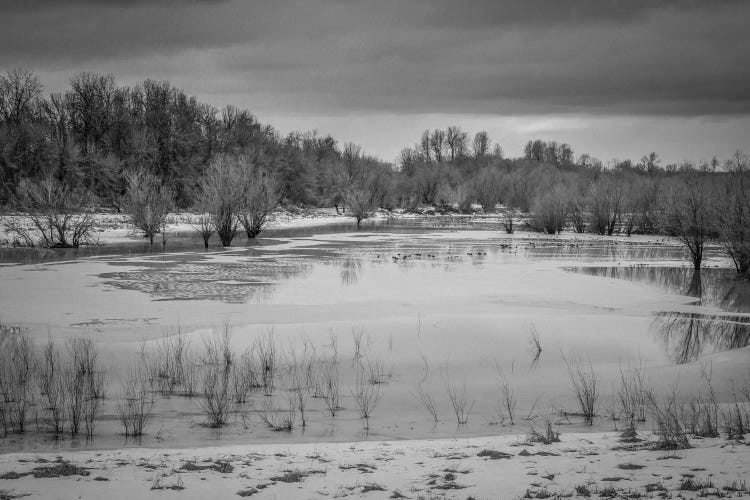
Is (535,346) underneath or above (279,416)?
above

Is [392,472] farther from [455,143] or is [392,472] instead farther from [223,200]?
[455,143]

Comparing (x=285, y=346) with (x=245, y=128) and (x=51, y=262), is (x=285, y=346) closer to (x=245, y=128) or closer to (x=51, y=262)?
(x=51, y=262)

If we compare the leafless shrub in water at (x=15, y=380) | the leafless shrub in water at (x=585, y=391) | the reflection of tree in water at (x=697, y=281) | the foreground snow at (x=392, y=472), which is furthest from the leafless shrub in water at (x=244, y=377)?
the reflection of tree in water at (x=697, y=281)

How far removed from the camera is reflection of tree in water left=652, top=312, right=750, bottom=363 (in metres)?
12.5

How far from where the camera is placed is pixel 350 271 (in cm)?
2459

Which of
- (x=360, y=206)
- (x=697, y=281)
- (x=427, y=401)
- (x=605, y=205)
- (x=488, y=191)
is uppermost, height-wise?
(x=488, y=191)

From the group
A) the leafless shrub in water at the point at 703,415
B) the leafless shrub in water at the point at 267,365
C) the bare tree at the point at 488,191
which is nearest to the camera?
the leafless shrub in water at the point at 703,415

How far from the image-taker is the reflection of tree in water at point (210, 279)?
18.3 metres

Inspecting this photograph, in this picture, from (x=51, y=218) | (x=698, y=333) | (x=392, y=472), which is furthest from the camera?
(x=51, y=218)

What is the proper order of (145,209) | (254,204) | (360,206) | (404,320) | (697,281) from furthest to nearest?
(360,206) → (254,204) → (145,209) → (697,281) → (404,320)

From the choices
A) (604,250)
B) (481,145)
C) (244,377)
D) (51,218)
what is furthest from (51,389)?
(481,145)

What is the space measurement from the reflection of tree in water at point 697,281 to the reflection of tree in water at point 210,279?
11.8m

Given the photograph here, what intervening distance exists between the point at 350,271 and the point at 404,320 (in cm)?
969

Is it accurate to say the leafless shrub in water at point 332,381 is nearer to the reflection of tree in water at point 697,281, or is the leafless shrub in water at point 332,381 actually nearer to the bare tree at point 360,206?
the reflection of tree in water at point 697,281
